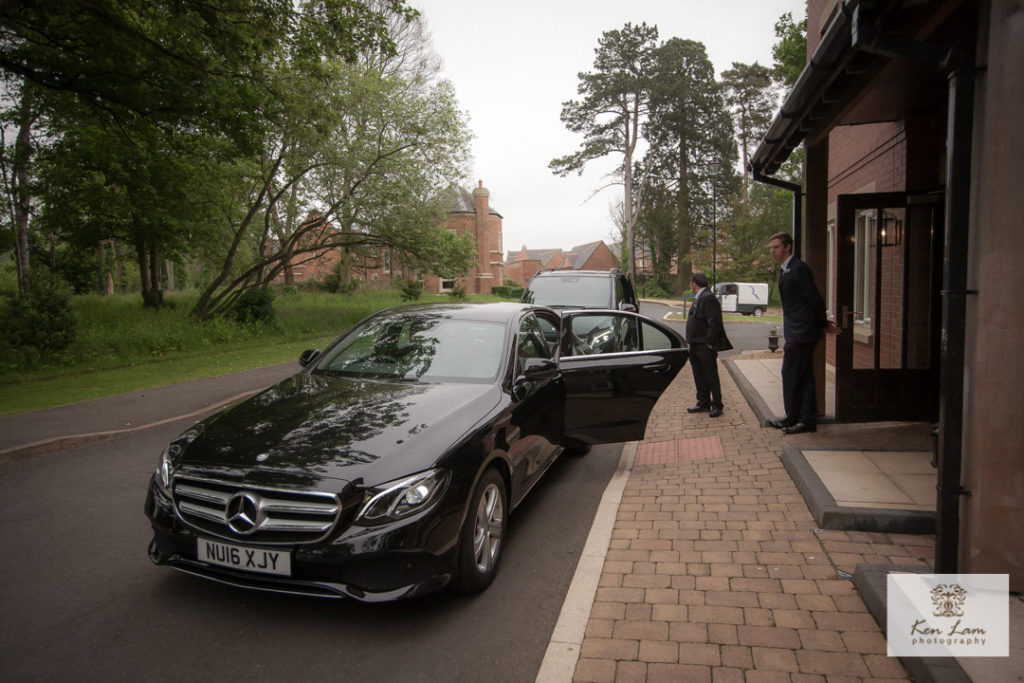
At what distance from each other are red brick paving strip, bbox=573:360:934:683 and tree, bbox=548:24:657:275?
35.1 metres

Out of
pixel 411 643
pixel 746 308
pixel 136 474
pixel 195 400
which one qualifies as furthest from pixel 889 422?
pixel 746 308

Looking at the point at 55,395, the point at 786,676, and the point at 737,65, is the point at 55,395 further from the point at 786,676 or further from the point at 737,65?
the point at 737,65

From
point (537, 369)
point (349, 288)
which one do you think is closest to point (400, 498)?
point (537, 369)

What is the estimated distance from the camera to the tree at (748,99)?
152ft

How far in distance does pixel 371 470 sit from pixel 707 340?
5825 millimetres

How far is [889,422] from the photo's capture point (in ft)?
21.2

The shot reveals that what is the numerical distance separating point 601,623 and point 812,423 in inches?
162

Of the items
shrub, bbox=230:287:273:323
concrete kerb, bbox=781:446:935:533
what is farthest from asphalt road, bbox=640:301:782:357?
shrub, bbox=230:287:273:323

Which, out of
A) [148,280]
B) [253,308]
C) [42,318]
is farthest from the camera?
[148,280]

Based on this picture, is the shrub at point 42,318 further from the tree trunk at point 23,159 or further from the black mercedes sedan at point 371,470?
the black mercedes sedan at point 371,470

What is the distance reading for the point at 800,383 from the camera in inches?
246

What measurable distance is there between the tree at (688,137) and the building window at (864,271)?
31.4m

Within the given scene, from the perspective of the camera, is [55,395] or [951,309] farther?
[55,395]

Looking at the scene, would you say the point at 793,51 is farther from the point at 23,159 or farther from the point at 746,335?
the point at 23,159
